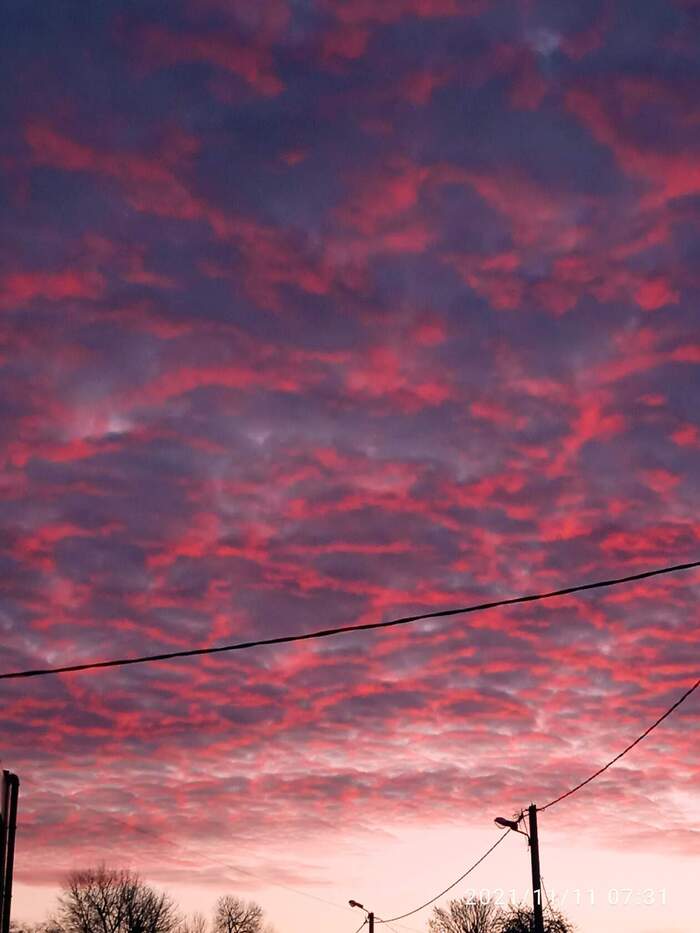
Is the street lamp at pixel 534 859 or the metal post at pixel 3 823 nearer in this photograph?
the metal post at pixel 3 823

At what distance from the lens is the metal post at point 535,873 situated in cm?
3297

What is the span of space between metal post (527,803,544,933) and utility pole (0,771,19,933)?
14.6 meters

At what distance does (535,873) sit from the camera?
112 ft

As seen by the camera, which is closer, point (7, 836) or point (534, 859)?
point (7, 836)

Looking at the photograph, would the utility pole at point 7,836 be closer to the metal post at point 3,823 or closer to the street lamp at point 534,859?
the metal post at point 3,823

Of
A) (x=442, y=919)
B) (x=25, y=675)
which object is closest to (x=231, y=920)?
(x=442, y=919)

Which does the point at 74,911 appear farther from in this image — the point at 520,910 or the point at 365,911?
the point at 365,911

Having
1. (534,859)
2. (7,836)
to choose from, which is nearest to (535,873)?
(534,859)

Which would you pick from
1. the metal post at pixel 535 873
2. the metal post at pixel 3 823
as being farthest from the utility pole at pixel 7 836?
the metal post at pixel 535 873

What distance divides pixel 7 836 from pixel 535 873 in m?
15.5

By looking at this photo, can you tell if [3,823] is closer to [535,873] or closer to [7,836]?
[7,836]

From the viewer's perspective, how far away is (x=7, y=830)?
27.8 meters

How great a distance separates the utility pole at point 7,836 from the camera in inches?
1092

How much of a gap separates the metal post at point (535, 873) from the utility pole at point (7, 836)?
1460 cm
